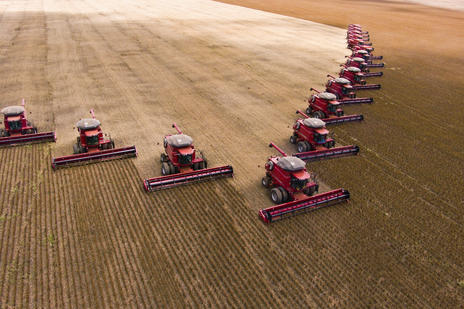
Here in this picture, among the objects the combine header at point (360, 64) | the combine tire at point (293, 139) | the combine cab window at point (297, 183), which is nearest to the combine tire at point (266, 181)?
the combine cab window at point (297, 183)

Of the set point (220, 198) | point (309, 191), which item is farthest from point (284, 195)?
point (220, 198)

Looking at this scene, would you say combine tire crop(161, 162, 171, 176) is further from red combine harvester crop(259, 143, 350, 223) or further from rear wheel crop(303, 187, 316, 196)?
rear wheel crop(303, 187, 316, 196)

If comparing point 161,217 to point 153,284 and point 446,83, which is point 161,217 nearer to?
point 153,284

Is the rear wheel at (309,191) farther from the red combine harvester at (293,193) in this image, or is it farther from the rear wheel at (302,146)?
the rear wheel at (302,146)

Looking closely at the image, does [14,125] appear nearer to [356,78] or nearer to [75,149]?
[75,149]

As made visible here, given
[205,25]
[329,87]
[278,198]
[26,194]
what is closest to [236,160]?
[278,198]

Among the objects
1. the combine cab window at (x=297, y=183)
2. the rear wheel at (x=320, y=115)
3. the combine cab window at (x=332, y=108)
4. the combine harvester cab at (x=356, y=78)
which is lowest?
the combine cab window at (x=297, y=183)
